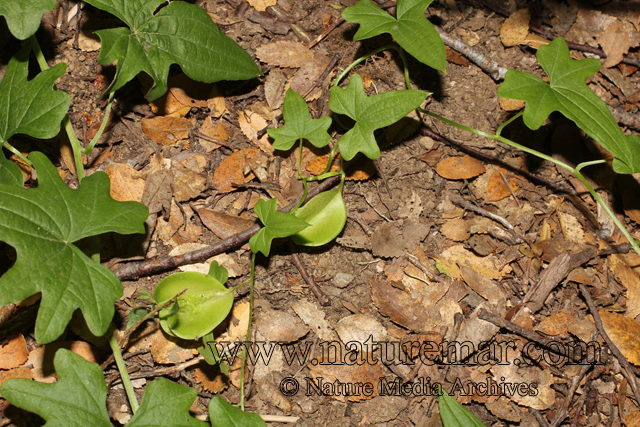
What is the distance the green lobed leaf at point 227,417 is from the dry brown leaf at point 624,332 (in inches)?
71.5

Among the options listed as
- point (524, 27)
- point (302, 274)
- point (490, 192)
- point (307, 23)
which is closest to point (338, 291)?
point (302, 274)

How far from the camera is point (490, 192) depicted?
2.38m

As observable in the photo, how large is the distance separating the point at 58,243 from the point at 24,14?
1.06 metres

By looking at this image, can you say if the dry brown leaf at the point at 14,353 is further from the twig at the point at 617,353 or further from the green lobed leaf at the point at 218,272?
the twig at the point at 617,353

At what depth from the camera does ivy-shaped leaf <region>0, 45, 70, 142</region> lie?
6.50ft

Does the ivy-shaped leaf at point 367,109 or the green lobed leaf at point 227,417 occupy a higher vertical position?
the ivy-shaped leaf at point 367,109

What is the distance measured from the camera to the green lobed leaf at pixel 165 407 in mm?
1754

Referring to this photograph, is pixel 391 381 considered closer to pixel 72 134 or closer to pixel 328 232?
pixel 328 232

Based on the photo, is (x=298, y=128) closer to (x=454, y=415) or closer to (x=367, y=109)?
(x=367, y=109)

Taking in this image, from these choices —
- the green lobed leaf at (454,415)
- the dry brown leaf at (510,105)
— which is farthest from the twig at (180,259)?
the dry brown leaf at (510,105)

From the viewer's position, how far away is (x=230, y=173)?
231 centimetres

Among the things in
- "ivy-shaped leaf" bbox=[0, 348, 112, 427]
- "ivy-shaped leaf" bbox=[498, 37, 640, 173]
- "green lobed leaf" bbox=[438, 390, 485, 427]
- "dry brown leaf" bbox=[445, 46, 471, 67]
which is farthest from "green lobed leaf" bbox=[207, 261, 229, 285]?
"dry brown leaf" bbox=[445, 46, 471, 67]

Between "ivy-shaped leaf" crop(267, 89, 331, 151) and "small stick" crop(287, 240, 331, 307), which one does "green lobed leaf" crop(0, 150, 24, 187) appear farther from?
"small stick" crop(287, 240, 331, 307)

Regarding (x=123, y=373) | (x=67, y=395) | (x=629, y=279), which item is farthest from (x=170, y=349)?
(x=629, y=279)
